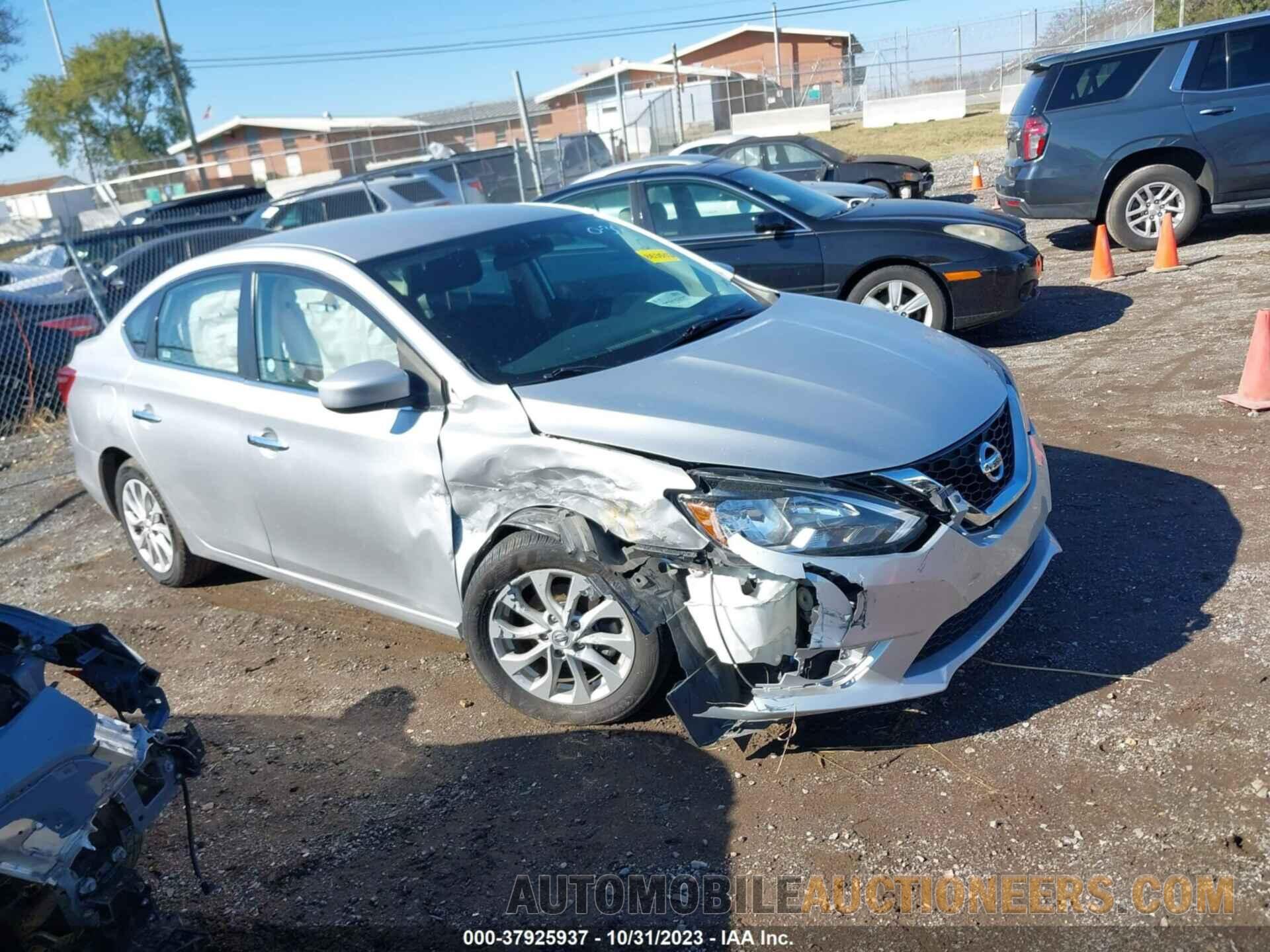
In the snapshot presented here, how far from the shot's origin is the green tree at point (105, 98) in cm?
6159

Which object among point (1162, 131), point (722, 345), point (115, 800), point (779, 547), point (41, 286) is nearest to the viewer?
point (115, 800)

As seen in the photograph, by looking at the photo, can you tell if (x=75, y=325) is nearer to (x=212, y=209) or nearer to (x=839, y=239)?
(x=212, y=209)

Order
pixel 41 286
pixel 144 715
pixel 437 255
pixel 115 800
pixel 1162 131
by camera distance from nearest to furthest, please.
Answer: pixel 115 800
pixel 144 715
pixel 437 255
pixel 1162 131
pixel 41 286

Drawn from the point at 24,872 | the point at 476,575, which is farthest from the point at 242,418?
the point at 24,872

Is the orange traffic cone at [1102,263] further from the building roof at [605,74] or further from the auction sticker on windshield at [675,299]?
the building roof at [605,74]

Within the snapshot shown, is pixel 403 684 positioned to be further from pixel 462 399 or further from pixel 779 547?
pixel 779 547

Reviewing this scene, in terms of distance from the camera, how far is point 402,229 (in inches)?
182

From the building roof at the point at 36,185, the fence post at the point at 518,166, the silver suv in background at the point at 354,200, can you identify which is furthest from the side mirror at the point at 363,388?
the building roof at the point at 36,185

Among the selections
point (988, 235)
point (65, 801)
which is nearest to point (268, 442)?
point (65, 801)

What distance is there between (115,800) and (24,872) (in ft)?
0.84

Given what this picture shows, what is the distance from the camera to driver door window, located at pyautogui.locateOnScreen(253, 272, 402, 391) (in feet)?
13.6

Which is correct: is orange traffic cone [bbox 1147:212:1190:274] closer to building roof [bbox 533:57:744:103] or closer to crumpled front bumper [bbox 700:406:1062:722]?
crumpled front bumper [bbox 700:406:1062:722]

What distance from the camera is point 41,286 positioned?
11492 millimetres

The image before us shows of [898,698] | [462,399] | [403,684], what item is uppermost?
Result: [462,399]
